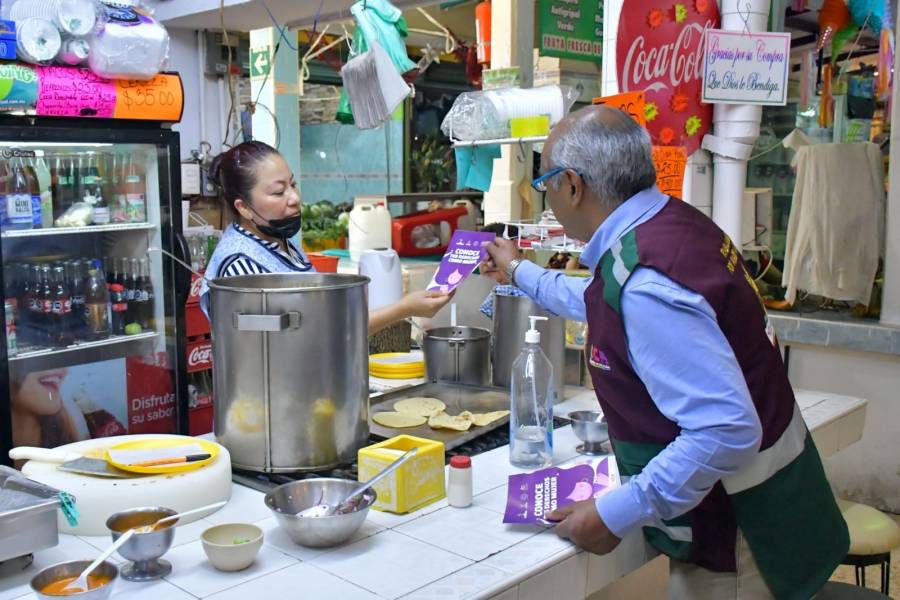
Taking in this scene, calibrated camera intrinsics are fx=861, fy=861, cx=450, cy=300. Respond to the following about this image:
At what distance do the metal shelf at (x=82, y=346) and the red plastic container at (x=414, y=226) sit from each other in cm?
206

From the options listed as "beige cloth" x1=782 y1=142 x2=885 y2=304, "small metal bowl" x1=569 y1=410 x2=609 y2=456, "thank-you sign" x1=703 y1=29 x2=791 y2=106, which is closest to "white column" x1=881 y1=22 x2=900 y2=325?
"beige cloth" x1=782 y1=142 x2=885 y2=304

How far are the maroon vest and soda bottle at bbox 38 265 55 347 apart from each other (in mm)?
3298

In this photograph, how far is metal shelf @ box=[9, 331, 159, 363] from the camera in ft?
13.2

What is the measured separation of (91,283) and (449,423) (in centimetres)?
276

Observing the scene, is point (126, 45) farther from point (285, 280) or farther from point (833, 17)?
point (833, 17)

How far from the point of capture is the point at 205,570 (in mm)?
1568

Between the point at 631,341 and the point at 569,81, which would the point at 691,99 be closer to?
the point at 631,341

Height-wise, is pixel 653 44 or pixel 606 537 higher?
pixel 653 44

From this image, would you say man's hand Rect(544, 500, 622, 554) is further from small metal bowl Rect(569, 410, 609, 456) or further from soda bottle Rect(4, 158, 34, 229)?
soda bottle Rect(4, 158, 34, 229)

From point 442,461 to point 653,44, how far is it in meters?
1.98

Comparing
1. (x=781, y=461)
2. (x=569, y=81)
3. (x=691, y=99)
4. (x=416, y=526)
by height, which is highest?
(x=569, y=81)

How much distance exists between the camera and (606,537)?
1665mm

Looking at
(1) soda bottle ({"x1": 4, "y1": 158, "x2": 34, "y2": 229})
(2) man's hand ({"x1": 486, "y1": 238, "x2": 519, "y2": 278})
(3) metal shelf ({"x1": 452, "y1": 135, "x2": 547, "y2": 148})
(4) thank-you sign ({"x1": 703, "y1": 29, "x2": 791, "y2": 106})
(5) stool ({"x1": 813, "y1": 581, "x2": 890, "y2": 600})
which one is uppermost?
(4) thank-you sign ({"x1": 703, "y1": 29, "x2": 791, "y2": 106})

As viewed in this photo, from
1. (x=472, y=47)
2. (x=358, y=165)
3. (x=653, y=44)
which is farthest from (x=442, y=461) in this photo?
(x=358, y=165)
